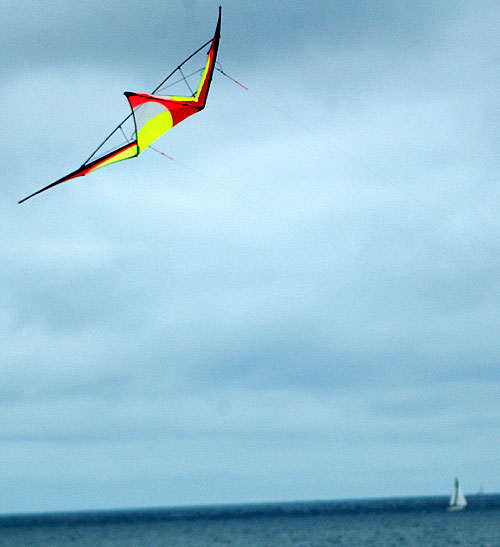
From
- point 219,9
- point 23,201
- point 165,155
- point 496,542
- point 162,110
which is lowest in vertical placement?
point 496,542

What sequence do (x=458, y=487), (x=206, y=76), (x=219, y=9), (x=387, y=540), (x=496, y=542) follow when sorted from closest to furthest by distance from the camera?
1. (x=219, y=9)
2. (x=206, y=76)
3. (x=496, y=542)
4. (x=387, y=540)
5. (x=458, y=487)

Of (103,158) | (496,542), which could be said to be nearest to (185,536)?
(496,542)

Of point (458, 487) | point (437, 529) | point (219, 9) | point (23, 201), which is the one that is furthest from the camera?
point (458, 487)

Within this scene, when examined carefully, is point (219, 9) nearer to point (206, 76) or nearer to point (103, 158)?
point (206, 76)

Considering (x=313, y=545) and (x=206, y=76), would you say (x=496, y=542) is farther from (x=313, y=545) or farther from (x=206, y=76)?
(x=206, y=76)

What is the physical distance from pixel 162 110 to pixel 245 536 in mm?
96954

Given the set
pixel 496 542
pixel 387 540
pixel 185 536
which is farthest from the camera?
pixel 185 536

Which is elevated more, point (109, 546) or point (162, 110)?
point (162, 110)

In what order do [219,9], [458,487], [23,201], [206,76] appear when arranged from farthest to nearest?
[458,487]
[206,76]
[219,9]
[23,201]

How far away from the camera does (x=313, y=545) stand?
9119cm

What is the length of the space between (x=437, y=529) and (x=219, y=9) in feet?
325

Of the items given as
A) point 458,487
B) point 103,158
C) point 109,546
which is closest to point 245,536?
point 109,546

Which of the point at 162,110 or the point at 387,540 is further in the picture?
the point at 387,540

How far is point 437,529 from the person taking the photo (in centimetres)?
11081
